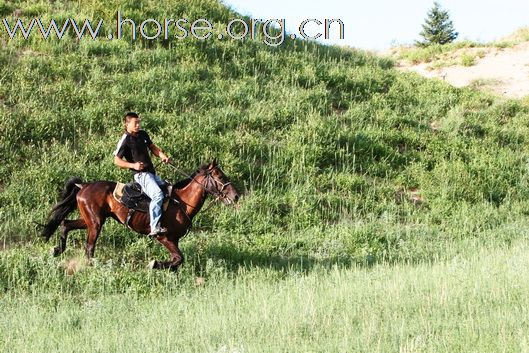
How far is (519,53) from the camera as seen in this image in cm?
2956

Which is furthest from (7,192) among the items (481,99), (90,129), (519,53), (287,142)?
(519,53)

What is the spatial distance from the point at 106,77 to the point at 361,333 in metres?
13.5

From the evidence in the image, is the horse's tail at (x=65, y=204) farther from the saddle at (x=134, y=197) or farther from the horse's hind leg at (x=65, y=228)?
the saddle at (x=134, y=197)

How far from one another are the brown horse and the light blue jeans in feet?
0.56

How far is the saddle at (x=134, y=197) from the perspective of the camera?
446 inches

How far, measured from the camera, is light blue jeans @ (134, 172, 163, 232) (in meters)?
11.2

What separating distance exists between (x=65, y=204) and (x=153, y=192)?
5.21ft

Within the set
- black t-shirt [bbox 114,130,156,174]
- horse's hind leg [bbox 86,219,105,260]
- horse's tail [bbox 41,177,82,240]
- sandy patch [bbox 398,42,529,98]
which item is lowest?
horse's hind leg [bbox 86,219,105,260]

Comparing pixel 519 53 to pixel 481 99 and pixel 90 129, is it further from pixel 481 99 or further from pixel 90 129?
pixel 90 129

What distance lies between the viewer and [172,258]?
11.2 m

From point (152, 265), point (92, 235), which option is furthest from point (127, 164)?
point (152, 265)

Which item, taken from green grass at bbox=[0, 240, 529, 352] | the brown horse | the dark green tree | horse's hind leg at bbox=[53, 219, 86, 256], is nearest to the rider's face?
the brown horse

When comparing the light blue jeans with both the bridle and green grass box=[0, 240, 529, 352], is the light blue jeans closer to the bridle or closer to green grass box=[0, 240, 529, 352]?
the bridle

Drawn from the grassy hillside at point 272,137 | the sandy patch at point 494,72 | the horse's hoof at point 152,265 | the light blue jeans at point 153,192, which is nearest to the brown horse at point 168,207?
the light blue jeans at point 153,192
